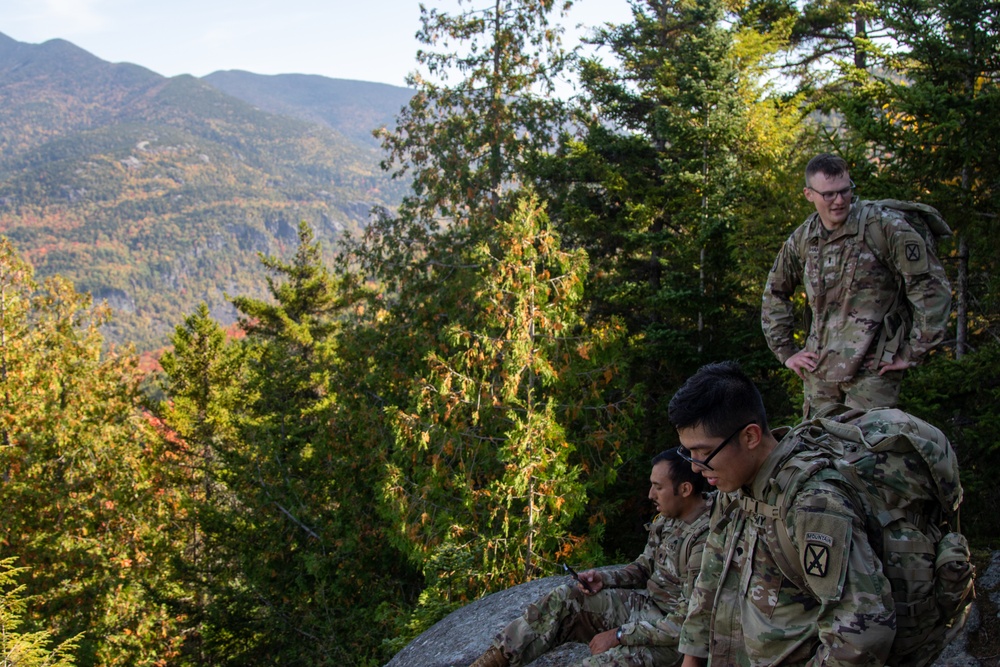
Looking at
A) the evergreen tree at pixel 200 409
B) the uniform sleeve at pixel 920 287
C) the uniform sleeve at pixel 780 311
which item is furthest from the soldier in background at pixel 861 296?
the evergreen tree at pixel 200 409

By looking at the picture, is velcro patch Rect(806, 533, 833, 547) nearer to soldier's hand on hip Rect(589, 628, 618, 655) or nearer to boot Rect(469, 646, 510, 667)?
soldier's hand on hip Rect(589, 628, 618, 655)

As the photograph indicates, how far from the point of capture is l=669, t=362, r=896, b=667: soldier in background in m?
2.30

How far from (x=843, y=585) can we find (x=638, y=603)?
2491mm

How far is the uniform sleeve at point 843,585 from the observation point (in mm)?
2277

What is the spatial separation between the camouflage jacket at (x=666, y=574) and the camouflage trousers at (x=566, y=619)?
0.10 m

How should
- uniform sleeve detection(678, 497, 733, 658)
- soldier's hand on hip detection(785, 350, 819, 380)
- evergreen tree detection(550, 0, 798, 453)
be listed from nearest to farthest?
uniform sleeve detection(678, 497, 733, 658) → soldier's hand on hip detection(785, 350, 819, 380) → evergreen tree detection(550, 0, 798, 453)

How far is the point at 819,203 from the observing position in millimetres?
4281

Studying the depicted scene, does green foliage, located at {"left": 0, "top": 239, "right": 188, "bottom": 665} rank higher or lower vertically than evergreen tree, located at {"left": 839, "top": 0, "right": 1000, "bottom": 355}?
lower

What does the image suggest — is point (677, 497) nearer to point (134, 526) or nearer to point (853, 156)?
point (853, 156)

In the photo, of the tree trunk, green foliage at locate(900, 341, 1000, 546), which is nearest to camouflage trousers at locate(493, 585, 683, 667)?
green foliage at locate(900, 341, 1000, 546)

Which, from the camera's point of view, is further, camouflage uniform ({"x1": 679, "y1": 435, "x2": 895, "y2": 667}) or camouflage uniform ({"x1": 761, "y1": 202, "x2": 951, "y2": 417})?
camouflage uniform ({"x1": 761, "y1": 202, "x2": 951, "y2": 417})

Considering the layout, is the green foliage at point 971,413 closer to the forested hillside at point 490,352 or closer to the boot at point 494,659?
the forested hillside at point 490,352

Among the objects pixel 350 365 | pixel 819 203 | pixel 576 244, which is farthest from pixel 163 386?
pixel 819 203

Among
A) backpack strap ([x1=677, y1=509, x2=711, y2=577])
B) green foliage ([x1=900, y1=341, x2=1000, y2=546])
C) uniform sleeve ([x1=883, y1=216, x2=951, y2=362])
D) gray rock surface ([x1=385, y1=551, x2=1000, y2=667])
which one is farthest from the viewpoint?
green foliage ([x1=900, y1=341, x2=1000, y2=546])
